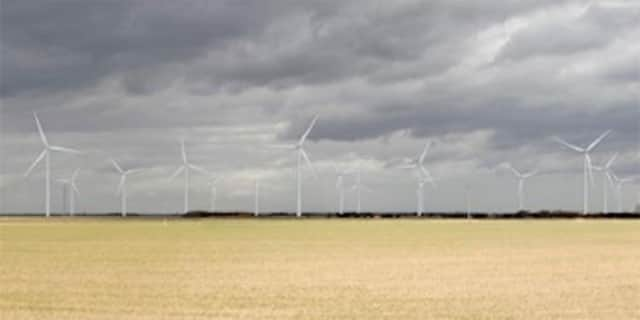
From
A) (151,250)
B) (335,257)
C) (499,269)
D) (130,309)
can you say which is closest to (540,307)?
(130,309)

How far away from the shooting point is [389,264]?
139ft

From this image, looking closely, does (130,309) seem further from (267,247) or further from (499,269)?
(267,247)

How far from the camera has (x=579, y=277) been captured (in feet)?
116

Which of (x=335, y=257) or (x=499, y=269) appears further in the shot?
(x=335, y=257)

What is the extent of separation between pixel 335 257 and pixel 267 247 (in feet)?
38.8

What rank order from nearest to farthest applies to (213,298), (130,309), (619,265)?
(130,309) → (213,298) → (619,265)

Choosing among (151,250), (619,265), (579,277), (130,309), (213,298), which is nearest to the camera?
(130,309)

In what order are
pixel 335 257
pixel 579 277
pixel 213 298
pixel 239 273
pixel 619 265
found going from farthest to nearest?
pixel 335 257
pixel 619 265
pixel 239 273
pixel 579 277
pixel 213 298

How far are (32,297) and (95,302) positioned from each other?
240 centimetres

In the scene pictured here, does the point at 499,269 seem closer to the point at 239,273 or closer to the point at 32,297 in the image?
the point at 239,273

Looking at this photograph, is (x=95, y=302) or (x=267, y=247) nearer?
(x=95, y=302)

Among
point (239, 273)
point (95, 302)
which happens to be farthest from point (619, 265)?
point (95, 302)

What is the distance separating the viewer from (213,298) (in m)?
28.1

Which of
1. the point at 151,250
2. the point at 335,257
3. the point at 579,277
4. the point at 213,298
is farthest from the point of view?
the point at 151,250
